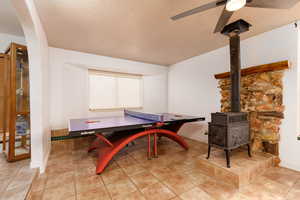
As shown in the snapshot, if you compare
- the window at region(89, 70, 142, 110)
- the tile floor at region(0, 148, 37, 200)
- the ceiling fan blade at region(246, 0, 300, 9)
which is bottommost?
the tile floor at region(0, 148, 37, 200)

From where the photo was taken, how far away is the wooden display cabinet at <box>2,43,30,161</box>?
7.26 ft

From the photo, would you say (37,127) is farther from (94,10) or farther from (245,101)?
(245,101)

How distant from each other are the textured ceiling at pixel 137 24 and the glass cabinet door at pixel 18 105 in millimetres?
710

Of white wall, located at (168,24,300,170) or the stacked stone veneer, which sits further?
the stacked stone veneer

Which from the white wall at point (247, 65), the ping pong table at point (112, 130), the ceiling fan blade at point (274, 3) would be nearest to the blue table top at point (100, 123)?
the ping pong table at point (112, 130)

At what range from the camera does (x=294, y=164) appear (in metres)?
2.16

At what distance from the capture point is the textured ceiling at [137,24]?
1823mm

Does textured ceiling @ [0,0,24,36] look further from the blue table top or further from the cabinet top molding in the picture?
the cabinet top molding

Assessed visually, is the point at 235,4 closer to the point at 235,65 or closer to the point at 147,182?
the point at 235,65

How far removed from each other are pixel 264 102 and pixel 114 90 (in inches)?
147

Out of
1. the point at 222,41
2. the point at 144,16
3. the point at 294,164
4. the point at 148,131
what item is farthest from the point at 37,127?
the point at 294,164

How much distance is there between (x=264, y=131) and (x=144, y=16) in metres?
2.98

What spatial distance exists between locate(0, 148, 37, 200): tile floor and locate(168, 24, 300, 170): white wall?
365 cm

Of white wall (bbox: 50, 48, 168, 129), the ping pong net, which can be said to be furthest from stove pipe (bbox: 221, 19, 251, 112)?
white wall (bbox: 50, 48, 168, 129)
